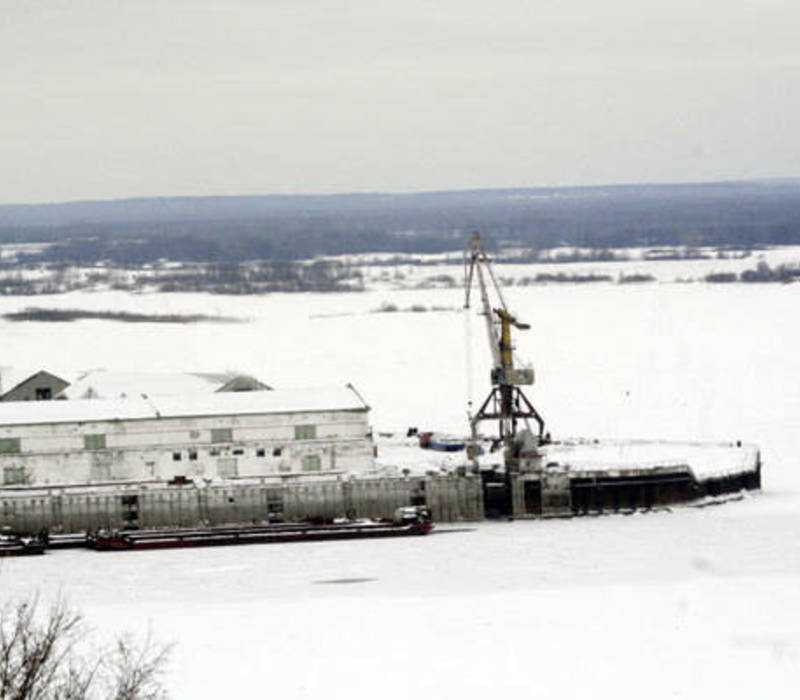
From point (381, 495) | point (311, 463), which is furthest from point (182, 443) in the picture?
point (381, 495)

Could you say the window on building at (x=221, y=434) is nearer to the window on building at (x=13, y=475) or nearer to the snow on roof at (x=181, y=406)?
the snow on roof at (x=181, y=406)

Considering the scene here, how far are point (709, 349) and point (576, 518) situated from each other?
33.7m

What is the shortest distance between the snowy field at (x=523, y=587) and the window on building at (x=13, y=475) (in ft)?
16.2

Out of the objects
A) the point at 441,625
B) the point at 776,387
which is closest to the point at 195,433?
the point at 441,625

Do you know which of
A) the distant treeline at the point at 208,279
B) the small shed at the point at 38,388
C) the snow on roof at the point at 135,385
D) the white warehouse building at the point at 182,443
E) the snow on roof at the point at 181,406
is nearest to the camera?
the white warehouse building at the point at 182,443

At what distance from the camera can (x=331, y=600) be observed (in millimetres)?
37875

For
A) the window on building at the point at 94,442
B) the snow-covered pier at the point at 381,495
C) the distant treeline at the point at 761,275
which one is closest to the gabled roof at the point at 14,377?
the window on building at the point at 94,442

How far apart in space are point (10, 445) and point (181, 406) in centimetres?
463

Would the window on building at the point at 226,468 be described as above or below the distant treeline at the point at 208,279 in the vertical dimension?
below

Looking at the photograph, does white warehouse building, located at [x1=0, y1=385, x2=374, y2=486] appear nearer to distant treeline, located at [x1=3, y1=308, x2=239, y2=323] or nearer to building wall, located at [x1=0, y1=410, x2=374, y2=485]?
building wall, located at [x1=0, y1=410, x2=374, y2=485]

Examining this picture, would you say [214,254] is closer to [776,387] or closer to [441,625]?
[776,387]

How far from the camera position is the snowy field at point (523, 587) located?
3178cm

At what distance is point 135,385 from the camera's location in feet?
192

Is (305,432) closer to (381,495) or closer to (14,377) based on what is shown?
(381,495)
